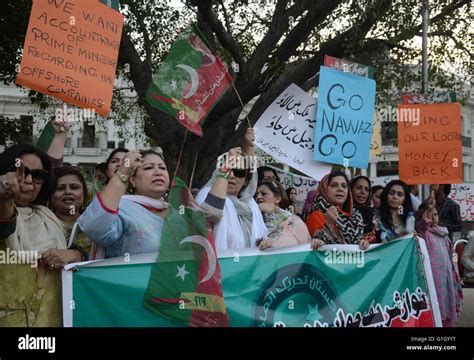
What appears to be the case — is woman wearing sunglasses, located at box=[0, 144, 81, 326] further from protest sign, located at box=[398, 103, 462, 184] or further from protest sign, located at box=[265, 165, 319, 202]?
protest sign, located at box=[265, 165, 319, 202]

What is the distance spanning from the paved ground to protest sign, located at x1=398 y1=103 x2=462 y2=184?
5.71 ft

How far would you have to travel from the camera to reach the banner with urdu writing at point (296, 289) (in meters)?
Result: 4.14

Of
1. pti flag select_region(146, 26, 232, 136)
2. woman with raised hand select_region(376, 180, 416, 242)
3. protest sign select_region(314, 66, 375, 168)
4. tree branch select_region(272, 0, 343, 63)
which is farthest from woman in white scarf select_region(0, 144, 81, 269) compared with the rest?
tree branch select_region(272, 0, 343, 63)

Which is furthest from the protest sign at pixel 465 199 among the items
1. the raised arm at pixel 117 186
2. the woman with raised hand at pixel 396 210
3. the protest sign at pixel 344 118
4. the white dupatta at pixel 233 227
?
the raised arm at pixel 117 186

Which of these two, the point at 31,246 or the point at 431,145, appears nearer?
the point at 31,246

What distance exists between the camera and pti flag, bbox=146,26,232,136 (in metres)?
5.16

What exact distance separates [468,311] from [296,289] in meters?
5.11

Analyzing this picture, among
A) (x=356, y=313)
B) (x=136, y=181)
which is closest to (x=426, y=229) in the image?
(x=356, y=313)

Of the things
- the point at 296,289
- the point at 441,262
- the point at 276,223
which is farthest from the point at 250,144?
the point at 441,262

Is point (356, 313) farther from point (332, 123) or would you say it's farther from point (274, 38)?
point (274, 38)

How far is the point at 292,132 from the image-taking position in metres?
6.39

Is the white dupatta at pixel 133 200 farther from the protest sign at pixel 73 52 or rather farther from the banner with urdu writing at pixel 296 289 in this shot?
the protest sign at pixel 73 52

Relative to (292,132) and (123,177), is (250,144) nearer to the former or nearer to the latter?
(292,132)
